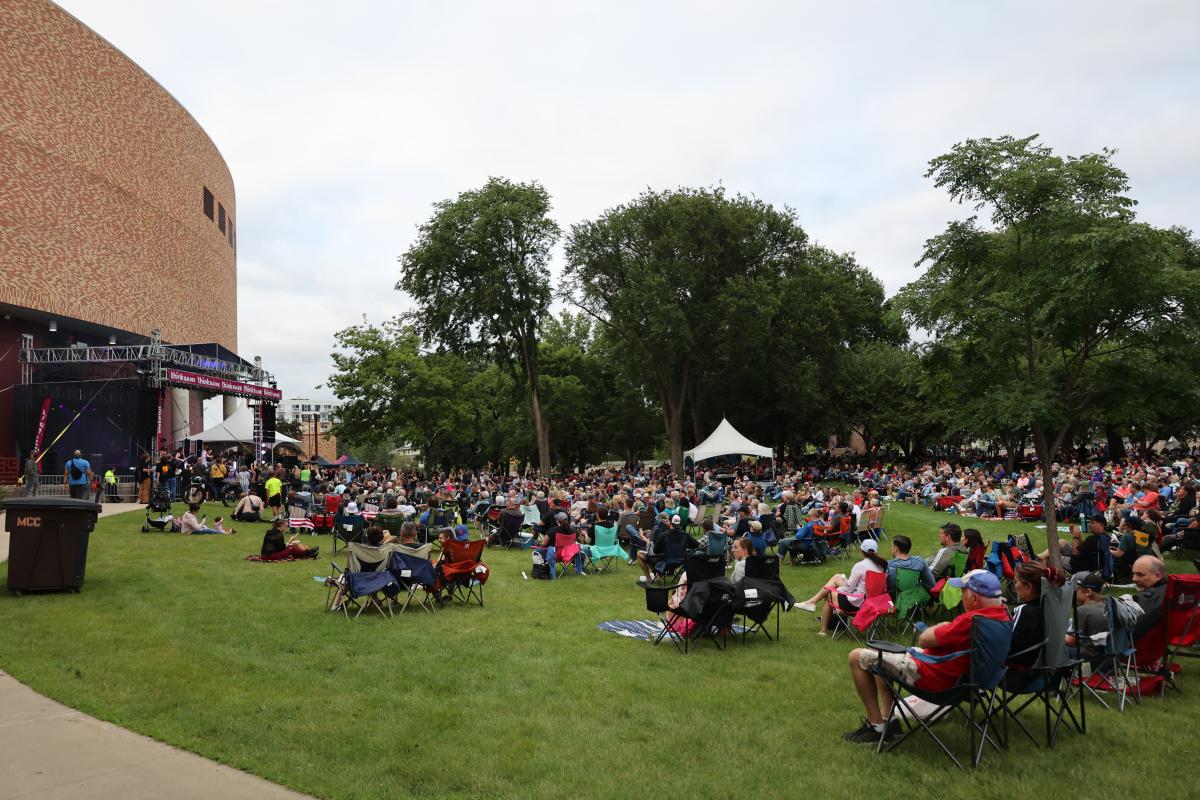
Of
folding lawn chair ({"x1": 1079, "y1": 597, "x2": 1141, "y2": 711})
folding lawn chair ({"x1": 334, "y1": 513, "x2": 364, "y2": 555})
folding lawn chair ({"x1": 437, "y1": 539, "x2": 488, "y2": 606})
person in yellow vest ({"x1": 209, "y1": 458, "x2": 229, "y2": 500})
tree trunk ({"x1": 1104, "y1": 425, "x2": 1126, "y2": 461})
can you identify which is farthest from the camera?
tree trunk ({"x1": 1104, "y1": 425, "x2": 1126, "y2": 461})

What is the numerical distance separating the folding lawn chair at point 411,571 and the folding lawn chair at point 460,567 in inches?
10.6

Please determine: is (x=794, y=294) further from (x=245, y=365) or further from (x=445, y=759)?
(x=445, y=759)

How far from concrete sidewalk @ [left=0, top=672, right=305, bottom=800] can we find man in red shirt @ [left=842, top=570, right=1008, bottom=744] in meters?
3.48

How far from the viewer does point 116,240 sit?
32.6m

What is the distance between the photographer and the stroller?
53.8 feet

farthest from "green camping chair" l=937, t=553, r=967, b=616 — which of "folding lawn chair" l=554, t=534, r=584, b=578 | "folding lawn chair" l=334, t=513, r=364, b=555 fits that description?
"folding lawn chair" l=334, t=513, r=364, b=555

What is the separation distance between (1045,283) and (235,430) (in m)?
33.8

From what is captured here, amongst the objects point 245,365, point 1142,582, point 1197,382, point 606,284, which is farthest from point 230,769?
point 606,284

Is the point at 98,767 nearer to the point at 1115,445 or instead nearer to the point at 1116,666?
the point at 1116,666

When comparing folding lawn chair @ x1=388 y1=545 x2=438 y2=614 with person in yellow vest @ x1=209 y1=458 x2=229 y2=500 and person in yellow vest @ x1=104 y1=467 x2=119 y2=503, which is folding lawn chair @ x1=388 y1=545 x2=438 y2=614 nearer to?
person in yellow vest @ x1=209 y1=458 x2=229 y2=500

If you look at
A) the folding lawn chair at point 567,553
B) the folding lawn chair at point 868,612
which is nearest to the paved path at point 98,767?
the folding lawn chair at point 868,612

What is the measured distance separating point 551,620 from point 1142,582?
5804 millimetres

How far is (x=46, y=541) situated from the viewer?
31.7 feet

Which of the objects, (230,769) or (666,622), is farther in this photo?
(666,622)
